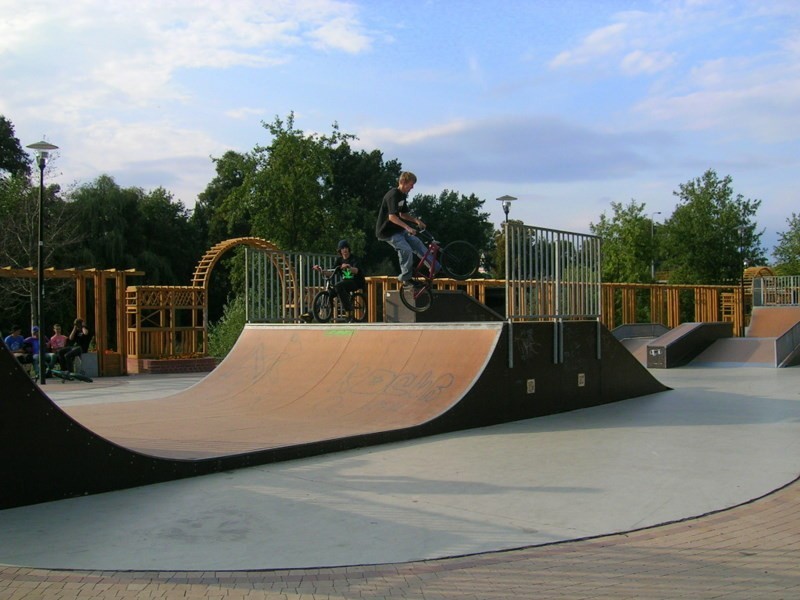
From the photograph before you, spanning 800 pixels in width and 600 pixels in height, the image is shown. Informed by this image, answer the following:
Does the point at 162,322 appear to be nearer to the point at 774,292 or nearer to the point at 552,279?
the point at 552,279

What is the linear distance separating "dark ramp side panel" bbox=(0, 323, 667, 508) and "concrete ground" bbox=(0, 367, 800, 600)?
0.25 meters

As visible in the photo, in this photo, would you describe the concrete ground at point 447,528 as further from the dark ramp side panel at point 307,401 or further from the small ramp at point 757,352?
the small ramp at point 757,352

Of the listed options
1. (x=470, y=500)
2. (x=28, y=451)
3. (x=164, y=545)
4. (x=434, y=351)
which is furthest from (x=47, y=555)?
(x=434, y=351)

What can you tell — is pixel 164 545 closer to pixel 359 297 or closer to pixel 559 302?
pixel 559 302

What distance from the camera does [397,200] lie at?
10438 mm

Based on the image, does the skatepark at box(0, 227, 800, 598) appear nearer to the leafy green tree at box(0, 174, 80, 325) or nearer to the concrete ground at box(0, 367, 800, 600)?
the concrete ground at box(0, 367, 800, 600)

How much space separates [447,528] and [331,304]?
8.52 meters

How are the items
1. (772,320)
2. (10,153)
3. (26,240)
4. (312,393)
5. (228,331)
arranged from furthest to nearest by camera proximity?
(10,153), (26,240), (772,320), (228,331), (312,393)

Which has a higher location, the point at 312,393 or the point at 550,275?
the point at 550,275

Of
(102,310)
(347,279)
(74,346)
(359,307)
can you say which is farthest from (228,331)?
(347,279)

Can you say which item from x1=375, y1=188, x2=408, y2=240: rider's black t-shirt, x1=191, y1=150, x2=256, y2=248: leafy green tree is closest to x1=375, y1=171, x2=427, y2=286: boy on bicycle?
x1=375, y1=188, x2=408, y2=240: rider's black t-shirt

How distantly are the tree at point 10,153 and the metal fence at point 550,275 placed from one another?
40.2 m

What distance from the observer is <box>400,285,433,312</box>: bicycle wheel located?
11273mm

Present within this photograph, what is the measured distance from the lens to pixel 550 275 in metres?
10.3
